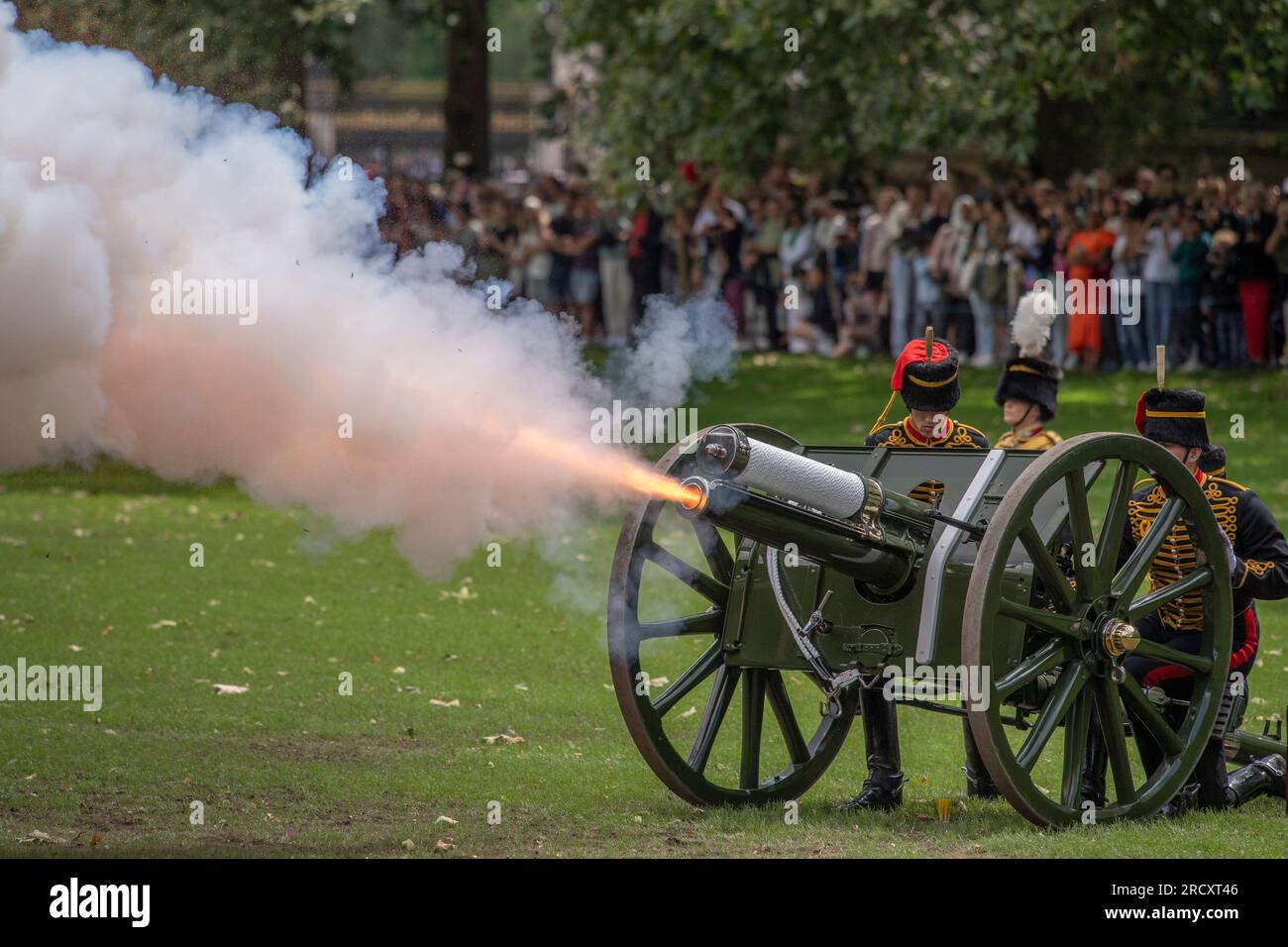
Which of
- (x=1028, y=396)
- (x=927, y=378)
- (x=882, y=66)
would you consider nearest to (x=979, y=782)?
Result: (x=927, y=378)

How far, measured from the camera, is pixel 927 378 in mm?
8352

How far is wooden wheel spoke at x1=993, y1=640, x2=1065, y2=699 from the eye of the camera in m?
7.05

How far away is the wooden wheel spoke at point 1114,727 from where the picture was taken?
24.4 feet

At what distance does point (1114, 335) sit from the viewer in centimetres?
2250

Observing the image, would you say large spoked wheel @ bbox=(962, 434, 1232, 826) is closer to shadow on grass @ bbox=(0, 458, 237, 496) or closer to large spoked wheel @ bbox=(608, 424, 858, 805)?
large spoked wheel @ bbox=(608, 424, 858, 805)

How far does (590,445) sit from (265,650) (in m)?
3.81

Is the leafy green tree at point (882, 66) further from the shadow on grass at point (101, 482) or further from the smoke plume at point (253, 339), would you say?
the smoke plume at point (253, 339)

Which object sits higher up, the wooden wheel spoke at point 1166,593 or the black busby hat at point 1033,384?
the black busby hat at point 1033,384

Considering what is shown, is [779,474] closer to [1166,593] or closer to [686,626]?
[686,626]

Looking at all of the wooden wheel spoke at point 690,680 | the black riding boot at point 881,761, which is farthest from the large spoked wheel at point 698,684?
the black riding boot at point 881,761

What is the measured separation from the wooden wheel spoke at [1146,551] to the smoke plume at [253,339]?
196cm

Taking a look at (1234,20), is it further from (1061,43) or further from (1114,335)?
(1114,335)

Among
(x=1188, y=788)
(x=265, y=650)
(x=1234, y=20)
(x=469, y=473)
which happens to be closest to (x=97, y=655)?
(x=265, y=650)

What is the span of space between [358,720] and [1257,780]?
4260 mm
